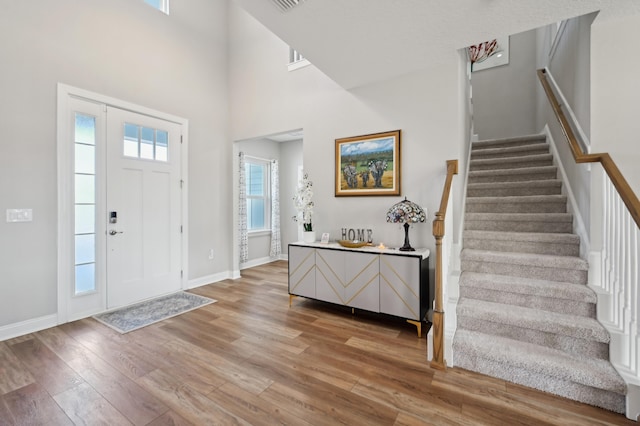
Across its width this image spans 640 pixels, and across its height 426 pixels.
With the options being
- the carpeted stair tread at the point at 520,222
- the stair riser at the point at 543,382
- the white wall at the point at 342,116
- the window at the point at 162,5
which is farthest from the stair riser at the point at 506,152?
the window at the point at 162,5

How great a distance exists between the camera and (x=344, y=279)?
3.10 meters

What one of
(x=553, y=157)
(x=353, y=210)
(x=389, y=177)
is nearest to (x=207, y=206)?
→ (x=353, y=210)

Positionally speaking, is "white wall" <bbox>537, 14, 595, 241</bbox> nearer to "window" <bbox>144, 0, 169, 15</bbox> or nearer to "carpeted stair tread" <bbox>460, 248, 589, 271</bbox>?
"carpeted stair tread" <bbox>460, 248, 589, 271</bbox>

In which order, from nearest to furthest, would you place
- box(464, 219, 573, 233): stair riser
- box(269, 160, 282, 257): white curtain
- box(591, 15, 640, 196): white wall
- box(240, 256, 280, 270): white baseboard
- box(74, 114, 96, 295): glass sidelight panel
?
box(591, 15, 640, 196): white wall < box(464, 219, 573, 233): stair riser < box(74, 114, 96, 295): glass sidelight panel < box(240, 256, 280, 270): white baseboard < box(269, 160, 282, 257): white curtain

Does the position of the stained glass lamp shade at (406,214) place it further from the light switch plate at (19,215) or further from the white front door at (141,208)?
the light switch plate at (19,215)

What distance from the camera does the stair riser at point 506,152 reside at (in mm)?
3940

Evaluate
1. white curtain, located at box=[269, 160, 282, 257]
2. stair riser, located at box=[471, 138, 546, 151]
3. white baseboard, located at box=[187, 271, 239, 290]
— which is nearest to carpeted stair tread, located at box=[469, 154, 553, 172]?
stair riser, located at box=[471, 138, 546, 151]

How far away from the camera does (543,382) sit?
188cm

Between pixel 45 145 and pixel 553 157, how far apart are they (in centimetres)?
589

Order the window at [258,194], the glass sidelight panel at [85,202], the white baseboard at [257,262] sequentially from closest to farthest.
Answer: the glass sidelight panel at [85,202] < the white baseboard at [257,262] < the window at [258,194]

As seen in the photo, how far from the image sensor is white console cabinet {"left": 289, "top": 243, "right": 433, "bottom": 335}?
8.82 feet

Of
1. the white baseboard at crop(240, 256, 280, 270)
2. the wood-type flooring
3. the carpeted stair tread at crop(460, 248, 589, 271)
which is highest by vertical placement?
the carpeted stair tread at crop(460, 248, 589, 271)

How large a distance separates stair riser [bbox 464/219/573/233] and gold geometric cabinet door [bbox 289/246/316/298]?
1855 mm

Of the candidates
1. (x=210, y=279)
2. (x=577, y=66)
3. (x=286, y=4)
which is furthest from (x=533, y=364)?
(x=210, y=279)
